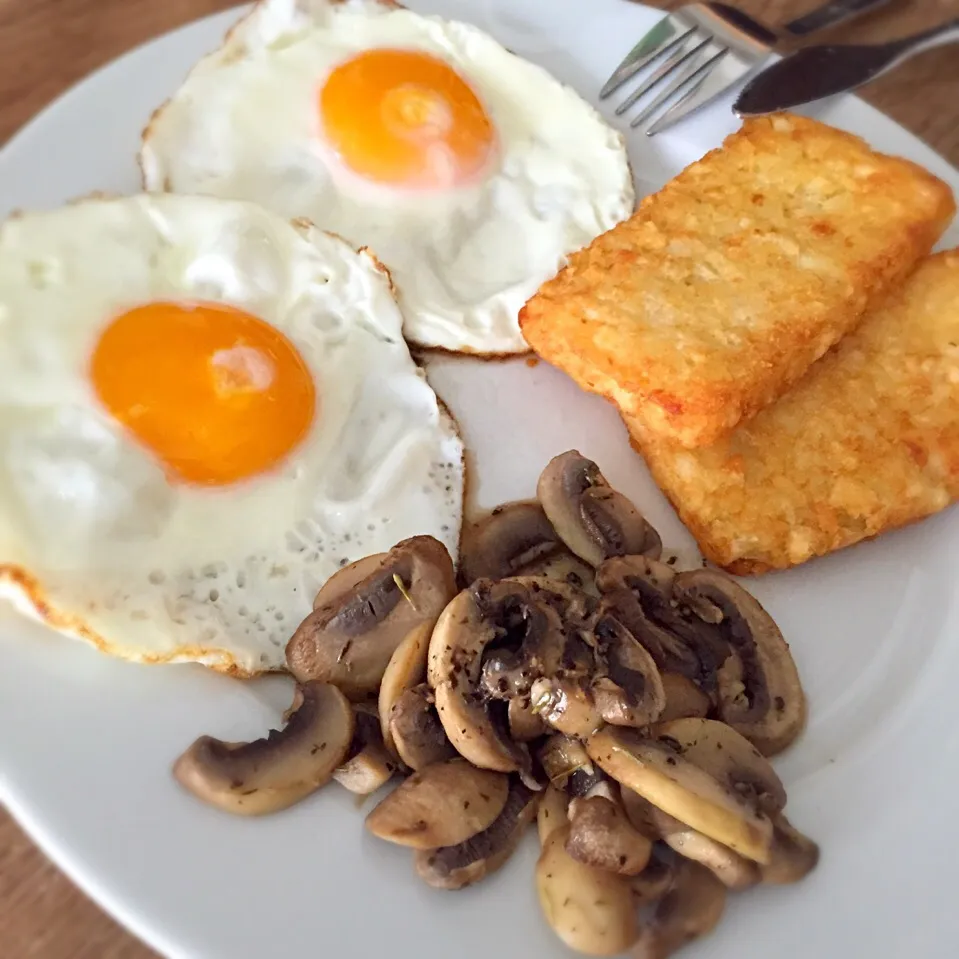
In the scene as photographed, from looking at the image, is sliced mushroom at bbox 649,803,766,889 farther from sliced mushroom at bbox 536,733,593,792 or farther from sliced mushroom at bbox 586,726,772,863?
sliced mushroom at bbox 536,733,593,792

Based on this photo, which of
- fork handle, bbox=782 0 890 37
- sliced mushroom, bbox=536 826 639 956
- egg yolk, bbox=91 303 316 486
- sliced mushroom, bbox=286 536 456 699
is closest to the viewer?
sliced mushroom, bbox=536 826 639 956

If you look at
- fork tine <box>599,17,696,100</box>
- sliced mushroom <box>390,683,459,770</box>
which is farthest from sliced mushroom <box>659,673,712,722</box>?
fork tine <box>599,17,696,100</box>

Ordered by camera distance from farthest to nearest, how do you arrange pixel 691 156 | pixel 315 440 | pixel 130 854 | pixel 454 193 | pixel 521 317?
pixel 691 156
pixel 454 193
pixel 521 317
pixel 315 440
pixel 130 854

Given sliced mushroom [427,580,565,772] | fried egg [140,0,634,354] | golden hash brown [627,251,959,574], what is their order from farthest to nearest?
fried egg [140,0,634,354] → golden hash brown [627,251,959,574] → sliced mushroom [427,580,565,772]

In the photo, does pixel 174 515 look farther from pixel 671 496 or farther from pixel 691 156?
pixel 691 156

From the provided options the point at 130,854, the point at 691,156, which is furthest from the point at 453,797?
the point at 691,156

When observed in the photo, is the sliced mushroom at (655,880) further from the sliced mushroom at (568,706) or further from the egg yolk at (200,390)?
the egg yolk at (200,390)
